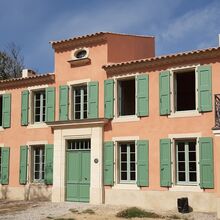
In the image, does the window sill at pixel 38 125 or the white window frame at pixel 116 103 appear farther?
the window sill at pixel 38 125

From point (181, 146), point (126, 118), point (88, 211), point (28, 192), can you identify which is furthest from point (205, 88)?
point (28, 192)

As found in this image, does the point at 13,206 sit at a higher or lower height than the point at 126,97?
lower

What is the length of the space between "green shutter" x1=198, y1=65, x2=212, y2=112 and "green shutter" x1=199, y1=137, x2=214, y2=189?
1.12m

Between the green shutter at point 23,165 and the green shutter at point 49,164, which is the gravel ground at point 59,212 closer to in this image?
the green shutter at point 49,164

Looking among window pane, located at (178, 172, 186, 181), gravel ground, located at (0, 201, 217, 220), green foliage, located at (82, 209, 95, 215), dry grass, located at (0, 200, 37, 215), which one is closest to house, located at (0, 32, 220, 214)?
window pane, located at (178, 172, 186, 181)

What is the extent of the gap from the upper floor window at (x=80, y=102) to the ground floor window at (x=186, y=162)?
435 cm

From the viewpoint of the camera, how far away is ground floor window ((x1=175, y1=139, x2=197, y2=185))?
15.5 m

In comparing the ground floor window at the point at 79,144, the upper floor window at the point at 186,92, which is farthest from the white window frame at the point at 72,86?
the upper floor window at the point at 186,92

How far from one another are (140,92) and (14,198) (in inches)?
302

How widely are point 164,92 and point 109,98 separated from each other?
7.73 ft

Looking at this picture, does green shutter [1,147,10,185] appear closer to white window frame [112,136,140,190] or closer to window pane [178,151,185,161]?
white window frame [112,136,140,190]

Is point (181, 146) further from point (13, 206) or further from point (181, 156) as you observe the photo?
point (13, 206)

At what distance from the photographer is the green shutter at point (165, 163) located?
15.6m

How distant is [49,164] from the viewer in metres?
18.8
